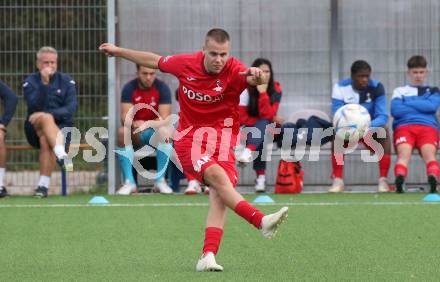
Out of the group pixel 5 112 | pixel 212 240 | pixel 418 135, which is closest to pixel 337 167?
pixel 418 135

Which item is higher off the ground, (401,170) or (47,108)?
(47,108)

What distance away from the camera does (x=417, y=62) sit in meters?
13.9

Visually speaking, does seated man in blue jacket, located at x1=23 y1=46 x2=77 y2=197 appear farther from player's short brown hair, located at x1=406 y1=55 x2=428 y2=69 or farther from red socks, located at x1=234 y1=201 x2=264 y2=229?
red socks, located at x1=234 y1=201 x2=264 y2=229

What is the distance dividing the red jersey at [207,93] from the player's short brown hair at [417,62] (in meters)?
6.45

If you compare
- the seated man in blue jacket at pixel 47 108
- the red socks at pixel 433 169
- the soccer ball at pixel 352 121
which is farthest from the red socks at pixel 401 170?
the seated man in blue jacket at pixel 47 108

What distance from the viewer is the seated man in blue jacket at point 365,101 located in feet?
45.9

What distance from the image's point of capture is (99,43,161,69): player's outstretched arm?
7844 mm

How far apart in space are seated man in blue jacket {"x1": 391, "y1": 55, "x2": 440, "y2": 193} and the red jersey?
6.32 metres

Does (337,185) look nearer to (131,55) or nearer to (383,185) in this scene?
(383,185)

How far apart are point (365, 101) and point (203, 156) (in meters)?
6.92

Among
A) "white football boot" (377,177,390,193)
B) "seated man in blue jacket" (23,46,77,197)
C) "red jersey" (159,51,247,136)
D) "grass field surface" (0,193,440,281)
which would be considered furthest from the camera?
"white football boot" (377,177,390,193)

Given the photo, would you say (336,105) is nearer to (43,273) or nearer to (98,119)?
(98,119)

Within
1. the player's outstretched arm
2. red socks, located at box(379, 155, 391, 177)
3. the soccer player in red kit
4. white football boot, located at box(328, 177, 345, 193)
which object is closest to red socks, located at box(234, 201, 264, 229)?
the soccer player in red kit

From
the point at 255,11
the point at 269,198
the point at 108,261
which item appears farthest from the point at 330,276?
the point at 255,11
